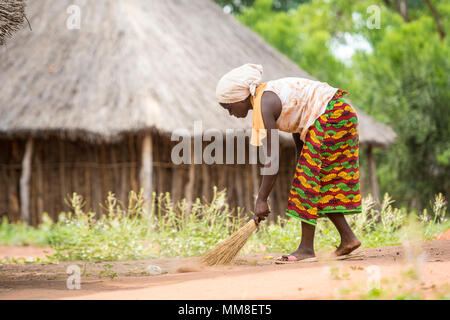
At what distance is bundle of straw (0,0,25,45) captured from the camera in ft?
13.6

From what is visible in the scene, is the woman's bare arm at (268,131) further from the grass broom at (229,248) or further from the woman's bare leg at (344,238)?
the woman's bare leg at (344,238)

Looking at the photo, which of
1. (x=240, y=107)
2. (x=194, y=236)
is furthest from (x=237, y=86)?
(x=194, y=236)

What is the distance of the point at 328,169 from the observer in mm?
4016

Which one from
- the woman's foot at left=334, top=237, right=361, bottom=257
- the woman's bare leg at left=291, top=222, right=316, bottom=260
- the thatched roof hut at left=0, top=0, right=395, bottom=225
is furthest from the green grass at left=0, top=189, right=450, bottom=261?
the thatched roof hut at left=0, top=0, right=395, bottom=225

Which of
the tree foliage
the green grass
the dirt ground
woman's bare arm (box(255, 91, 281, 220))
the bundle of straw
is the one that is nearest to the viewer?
the dirt ground

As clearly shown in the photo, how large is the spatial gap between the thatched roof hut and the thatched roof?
18mm

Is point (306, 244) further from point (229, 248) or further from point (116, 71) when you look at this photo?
point (116, 71)

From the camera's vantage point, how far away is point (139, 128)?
8.45m

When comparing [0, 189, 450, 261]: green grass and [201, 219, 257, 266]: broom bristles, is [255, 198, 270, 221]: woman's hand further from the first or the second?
[0, 189, 450, 261]: green grass

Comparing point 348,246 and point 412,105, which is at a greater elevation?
point 412,105

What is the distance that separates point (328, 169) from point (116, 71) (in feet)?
19.4

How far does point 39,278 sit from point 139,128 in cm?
451

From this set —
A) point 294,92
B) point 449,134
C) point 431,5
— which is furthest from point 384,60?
point 294,92

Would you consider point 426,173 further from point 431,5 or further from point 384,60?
point 431,5
